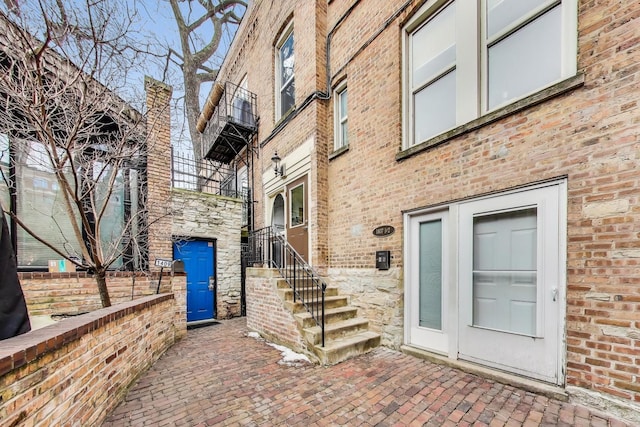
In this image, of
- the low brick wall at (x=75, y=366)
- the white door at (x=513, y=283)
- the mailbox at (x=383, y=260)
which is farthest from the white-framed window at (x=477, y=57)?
the low brick wall at (x=75, y=366)

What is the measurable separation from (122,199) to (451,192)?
20.6 ft

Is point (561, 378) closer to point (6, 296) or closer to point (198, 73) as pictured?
point (6, 296)

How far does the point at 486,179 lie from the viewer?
314 cm

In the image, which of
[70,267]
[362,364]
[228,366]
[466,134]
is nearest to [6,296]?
[228,366]

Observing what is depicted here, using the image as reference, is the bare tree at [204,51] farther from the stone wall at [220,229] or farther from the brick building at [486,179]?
the brick building at [486,179]

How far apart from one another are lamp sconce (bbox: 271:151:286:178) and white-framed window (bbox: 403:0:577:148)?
10.6ft

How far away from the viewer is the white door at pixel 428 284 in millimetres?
3547

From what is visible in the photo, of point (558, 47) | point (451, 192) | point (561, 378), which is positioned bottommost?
point (561, 378)

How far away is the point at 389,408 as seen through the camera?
2484mm

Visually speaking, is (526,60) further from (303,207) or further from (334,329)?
(303,207)

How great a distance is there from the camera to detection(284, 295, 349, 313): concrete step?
167 inches

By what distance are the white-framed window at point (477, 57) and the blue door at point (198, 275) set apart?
5.42 meters

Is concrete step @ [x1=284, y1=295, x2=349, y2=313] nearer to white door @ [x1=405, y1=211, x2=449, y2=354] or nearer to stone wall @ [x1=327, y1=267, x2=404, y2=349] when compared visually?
stone wall @ [x1=327, y1=267, x2=404, y2=349]

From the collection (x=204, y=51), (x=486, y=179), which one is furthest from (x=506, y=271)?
(x=204, y=51)
